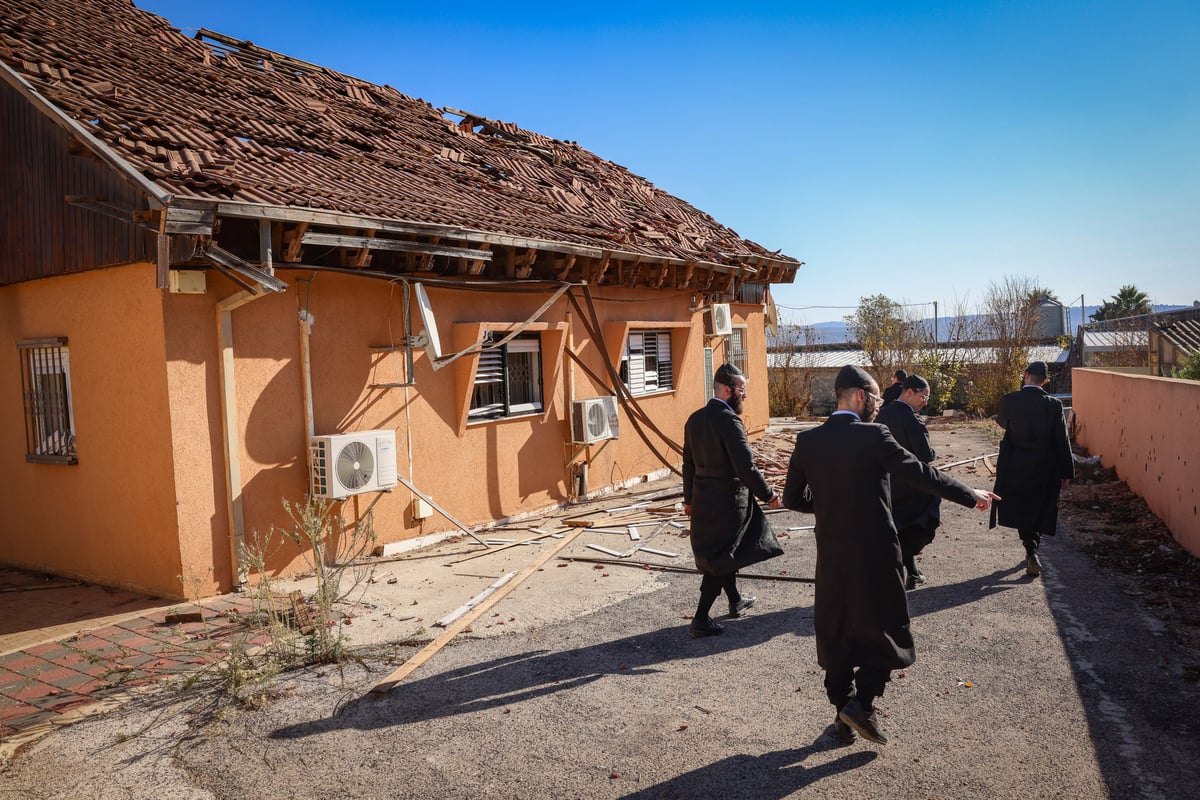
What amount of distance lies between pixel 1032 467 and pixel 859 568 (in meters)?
4.07

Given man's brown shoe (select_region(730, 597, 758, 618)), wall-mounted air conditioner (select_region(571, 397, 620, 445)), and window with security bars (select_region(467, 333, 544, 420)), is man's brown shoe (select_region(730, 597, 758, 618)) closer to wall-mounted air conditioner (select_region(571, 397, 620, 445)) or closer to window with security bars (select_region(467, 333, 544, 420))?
window with security bars (select_region(467, 333, 544, 420))

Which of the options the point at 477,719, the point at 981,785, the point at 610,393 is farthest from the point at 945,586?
the point at 610,393

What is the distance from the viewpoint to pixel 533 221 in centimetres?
1084

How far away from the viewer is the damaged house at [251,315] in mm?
7211

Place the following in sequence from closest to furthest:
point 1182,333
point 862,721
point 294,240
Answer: point 862,721
point 294,240
point 1182,333

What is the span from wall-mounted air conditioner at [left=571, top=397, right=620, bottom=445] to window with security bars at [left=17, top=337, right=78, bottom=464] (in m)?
5.79

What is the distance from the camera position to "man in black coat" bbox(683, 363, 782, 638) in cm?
597

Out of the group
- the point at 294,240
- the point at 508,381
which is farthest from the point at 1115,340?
the point at 294,240

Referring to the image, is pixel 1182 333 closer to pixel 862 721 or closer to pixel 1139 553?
pixel 1139 553

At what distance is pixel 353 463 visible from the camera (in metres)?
8.05

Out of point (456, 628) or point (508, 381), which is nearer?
point (456, 628)

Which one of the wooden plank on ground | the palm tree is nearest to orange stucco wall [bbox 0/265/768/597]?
the wooden plank on ground

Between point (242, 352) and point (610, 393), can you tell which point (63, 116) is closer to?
point (242, 352)

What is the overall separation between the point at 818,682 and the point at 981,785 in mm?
1371
